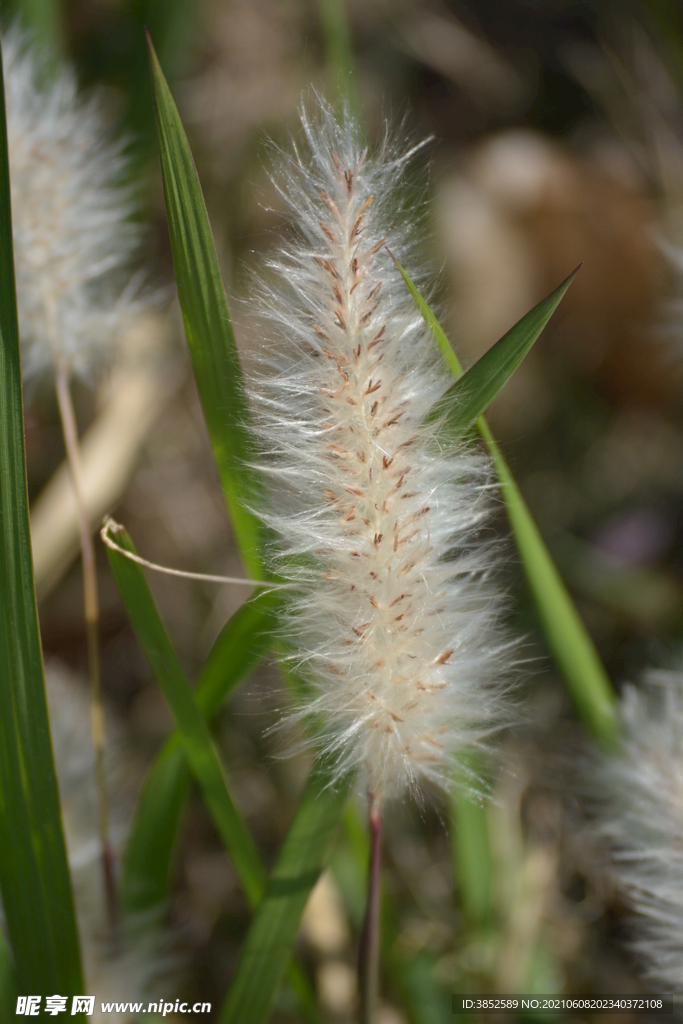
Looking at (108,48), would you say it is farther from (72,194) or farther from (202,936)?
(202,936)

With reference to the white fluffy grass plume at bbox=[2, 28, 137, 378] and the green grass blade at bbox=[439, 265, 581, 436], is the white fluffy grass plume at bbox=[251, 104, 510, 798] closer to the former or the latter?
the green grass blade at bbox=[439, 265, 581, 436]

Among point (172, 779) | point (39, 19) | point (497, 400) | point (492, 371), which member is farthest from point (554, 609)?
point (39, 19)

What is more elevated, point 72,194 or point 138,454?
point 72,194

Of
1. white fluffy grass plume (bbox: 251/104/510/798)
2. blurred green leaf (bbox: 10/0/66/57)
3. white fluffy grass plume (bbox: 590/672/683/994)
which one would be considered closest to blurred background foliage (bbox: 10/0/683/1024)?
blurred green leaf (bbox: 10/0/66/57)

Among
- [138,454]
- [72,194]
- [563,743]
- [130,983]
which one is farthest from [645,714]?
[138,454]

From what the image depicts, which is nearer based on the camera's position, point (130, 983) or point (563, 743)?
point (130, 983)

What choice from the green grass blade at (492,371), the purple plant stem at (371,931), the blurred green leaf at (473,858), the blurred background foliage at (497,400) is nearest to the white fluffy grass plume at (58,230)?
the blurred background foliage at (497,400)

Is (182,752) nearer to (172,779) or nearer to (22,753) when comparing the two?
(172,779)
